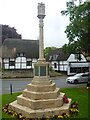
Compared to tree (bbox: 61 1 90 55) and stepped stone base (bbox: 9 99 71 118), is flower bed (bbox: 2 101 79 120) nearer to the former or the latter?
stepped stone base (bbox: 9 99 71 118)

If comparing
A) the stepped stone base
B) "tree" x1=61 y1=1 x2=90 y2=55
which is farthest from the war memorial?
"tree" x1=61 y1=1 x2=90 y2=55

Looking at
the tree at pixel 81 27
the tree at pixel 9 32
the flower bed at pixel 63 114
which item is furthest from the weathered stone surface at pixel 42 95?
the tree at pixel 9 32

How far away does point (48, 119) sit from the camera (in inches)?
444

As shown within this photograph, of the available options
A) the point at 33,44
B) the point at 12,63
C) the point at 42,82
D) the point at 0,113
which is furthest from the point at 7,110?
the point at 33,44

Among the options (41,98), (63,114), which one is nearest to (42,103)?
(41,98)

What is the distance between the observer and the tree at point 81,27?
22.0m

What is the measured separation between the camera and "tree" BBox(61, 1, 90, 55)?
21973 millimetres

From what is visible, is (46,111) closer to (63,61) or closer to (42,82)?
(42,82)

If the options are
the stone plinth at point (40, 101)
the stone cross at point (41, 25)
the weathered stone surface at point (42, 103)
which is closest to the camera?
the stone plinth at point (40, 101)

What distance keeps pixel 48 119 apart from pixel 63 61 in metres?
40.6

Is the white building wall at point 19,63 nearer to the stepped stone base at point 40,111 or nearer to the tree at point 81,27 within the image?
the tree at point 81,27

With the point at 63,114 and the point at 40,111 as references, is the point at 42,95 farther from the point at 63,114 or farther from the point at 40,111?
the point at 63,114

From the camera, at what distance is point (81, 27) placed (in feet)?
73.1

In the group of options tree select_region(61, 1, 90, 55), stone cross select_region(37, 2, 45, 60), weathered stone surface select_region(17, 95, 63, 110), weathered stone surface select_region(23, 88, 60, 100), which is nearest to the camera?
weathered stone surface select_region(17, 95, 63, 110)
